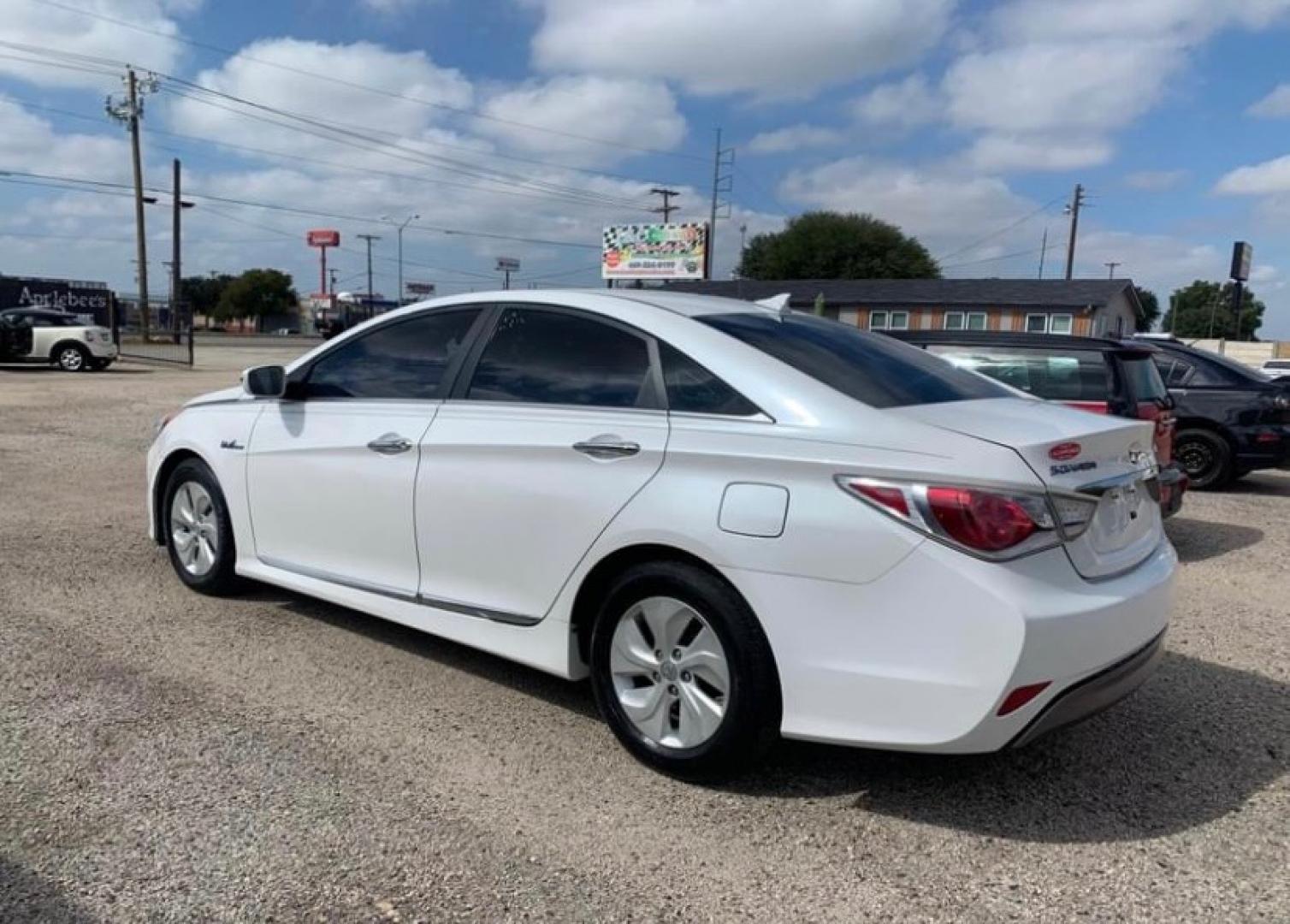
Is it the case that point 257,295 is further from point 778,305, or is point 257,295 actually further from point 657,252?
point 778,305

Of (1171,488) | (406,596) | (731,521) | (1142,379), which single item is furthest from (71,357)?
(731,521)

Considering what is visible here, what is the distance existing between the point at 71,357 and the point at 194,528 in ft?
71.9

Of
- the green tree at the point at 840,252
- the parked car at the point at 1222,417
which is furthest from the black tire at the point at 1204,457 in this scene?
the green tree at the point at 840,252

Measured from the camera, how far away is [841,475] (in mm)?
2902

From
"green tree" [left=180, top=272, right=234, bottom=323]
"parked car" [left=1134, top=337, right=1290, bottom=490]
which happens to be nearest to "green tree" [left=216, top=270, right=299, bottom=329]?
"green tree" [left=180, top=272, right=234, bottom=323]

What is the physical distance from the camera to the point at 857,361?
3.65 metres

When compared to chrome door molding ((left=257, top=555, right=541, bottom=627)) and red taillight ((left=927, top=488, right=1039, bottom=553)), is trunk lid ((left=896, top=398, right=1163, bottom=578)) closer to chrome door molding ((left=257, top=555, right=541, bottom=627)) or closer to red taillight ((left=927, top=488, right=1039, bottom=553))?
red taillight ((left=927, top=488, right=1039, bottom=553))

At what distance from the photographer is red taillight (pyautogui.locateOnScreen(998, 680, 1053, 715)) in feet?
8.89

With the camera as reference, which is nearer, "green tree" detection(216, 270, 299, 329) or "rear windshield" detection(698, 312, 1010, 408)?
"rear windshield" detection(698, 312, 1010, 408)

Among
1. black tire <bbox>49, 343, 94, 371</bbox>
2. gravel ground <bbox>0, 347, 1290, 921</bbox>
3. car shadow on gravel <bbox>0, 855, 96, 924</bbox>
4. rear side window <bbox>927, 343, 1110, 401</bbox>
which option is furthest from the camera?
black tire <bbox>49, 343, 94, 371</bbox>

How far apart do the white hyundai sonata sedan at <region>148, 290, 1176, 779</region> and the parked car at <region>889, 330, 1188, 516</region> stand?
3.66 metres

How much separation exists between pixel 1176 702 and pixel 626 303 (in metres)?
2.85

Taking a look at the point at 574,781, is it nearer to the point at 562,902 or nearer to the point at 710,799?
the point at 710,799

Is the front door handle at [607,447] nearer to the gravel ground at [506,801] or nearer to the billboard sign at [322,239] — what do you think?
the gravel ground at [506,801]
